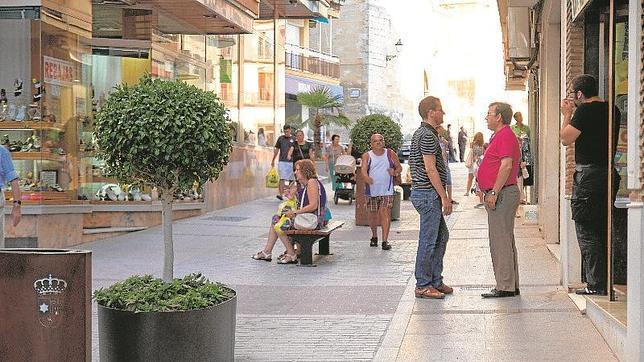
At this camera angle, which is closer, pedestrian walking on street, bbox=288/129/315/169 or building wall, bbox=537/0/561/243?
building wall, bbox=537/0/561/243

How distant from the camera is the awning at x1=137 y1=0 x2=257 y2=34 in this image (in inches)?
732

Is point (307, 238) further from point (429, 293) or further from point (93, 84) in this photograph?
point (93, 84)

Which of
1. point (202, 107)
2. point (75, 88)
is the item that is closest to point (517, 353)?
point (202, 107)

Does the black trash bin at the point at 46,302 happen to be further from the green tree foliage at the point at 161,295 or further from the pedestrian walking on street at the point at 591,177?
the pedestrian walking on street at the point at 591,177

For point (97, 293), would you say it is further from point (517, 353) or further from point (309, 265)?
point (309, 265)

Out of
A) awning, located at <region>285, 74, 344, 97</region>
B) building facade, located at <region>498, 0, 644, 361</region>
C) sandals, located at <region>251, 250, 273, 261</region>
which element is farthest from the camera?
awning, located at <region>285, 74, 344, 97</region>

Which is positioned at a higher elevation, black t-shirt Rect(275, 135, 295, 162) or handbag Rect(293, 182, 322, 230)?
black t-shirt Rect(275, 135, 295, 162)

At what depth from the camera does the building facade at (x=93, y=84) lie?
1502 cm

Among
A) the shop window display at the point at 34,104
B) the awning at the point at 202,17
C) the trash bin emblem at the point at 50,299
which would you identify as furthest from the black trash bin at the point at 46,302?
the awning at the point at 202,17

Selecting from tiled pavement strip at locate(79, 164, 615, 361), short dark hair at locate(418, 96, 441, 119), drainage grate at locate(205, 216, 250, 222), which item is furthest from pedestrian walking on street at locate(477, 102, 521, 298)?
drainage grate at locate(205, 216, 250, 222)

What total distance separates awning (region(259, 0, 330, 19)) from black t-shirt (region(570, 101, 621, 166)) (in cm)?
1809

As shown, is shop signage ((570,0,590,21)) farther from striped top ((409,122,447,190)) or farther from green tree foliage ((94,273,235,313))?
green tree foliage ((94,273,235,313))

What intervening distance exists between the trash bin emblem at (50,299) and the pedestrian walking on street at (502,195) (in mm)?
5092

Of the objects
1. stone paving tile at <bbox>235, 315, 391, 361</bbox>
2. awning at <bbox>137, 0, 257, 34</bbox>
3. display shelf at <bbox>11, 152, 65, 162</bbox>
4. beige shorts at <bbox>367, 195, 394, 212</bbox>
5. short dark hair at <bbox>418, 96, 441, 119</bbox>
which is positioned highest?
awning at <bbox>137, 0, 257, 34</bbox>
